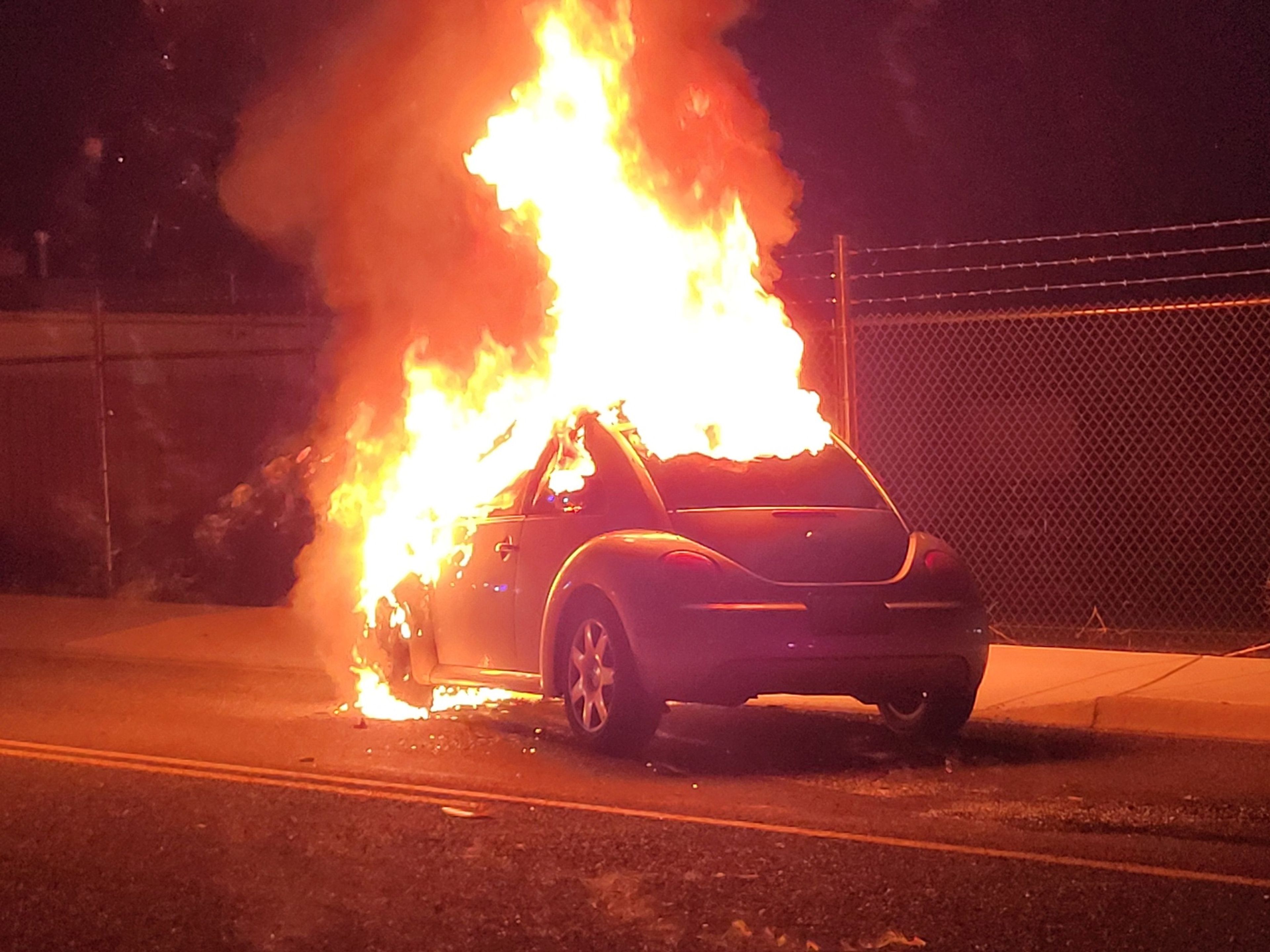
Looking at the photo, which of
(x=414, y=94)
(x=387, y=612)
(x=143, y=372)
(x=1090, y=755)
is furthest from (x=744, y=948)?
(x=143, y=372)

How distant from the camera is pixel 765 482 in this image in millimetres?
8523

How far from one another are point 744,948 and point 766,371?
475cm

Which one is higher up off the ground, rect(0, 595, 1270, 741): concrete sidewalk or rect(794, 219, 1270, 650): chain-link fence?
rect(794, 219, 1270, 650): chain-link fence

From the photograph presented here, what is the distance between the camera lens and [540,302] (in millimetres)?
10742

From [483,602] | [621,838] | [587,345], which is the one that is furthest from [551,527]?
[621,838]

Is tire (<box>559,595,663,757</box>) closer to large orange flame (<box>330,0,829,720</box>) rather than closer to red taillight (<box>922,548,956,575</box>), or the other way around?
large orange flame (<box>330,0,829,720</box>)

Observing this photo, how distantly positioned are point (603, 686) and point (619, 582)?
535 mm

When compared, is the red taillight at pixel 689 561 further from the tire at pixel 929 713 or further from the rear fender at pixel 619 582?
the tire at pixel 929 713

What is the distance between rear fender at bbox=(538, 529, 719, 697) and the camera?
7820 mm

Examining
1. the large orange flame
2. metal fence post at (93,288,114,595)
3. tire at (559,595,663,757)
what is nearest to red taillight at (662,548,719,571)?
tire at (559,595,663,757)

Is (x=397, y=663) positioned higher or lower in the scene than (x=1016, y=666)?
higher

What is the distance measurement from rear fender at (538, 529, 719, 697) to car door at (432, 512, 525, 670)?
430mm

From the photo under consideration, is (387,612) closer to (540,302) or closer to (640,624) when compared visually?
(540,302)

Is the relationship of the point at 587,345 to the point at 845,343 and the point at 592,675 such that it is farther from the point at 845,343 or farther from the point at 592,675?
the point at 845,343
